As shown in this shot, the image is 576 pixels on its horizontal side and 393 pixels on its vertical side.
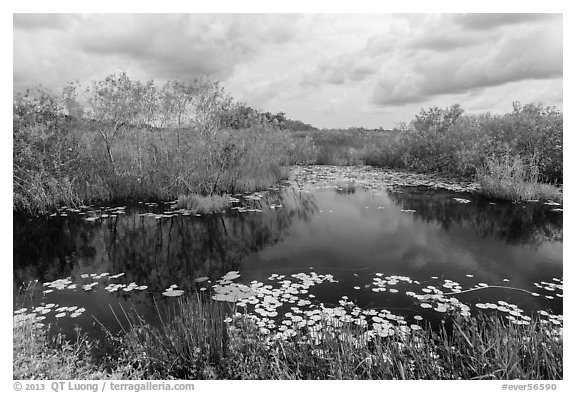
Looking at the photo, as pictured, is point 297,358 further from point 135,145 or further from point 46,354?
point 135,145

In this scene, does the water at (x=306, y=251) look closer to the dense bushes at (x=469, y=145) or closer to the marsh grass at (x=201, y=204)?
the marsh grass at (x=201, y=204)

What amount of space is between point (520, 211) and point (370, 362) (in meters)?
10.1

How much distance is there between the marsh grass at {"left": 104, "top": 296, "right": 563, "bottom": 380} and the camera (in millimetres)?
3473

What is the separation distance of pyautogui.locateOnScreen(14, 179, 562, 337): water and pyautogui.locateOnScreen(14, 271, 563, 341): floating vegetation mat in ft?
0.22

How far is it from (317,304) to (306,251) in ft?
8.33

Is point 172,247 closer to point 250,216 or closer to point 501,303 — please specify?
point 250,216

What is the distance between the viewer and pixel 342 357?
3635 millimetres

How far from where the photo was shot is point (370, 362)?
3.57m

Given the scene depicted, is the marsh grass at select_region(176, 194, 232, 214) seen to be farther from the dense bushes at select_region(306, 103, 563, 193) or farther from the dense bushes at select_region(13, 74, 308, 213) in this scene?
the dense bushes at select_region(306, 103, 563, 193)

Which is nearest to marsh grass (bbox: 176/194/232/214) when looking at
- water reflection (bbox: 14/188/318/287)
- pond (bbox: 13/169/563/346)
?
pond (bbox: 13/169/563/346)

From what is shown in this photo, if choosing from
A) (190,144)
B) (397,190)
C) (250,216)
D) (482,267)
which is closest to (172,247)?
(250,216)

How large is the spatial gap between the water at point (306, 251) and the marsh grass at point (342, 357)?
132 cm

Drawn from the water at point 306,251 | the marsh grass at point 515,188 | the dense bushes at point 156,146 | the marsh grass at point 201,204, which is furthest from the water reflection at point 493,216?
the marsh grass at point 201,204

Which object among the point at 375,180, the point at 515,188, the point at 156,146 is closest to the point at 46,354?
the point at 156,146
